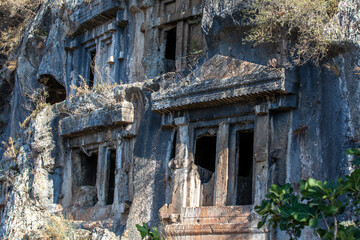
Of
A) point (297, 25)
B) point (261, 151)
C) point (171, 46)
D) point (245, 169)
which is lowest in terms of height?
point (245, 169)

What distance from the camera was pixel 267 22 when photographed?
9297 millimetres

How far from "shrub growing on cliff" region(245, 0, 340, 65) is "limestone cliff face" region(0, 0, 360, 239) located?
0.18 metres

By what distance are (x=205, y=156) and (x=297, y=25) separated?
2805mm

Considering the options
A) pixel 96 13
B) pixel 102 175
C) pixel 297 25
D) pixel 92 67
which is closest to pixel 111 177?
pixel 102 175

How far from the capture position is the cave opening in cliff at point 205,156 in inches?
403

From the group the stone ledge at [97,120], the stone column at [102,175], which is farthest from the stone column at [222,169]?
the stone column at [102,175]

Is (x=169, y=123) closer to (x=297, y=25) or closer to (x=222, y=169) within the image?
(x=222, y=169)

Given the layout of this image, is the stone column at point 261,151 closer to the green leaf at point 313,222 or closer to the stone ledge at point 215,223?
the stone ledge at point 215,223

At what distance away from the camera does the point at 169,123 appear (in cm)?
1055

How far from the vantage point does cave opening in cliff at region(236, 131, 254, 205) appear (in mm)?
9959

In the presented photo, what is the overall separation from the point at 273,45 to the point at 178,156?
2236 millimetres

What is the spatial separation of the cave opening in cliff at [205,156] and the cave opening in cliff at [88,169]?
3.10 metres

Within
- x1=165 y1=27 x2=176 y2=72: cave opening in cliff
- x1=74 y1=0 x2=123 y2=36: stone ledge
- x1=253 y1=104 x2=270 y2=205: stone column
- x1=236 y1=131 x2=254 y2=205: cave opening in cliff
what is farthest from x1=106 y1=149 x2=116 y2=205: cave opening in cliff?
x1=253 y1=104 x2=270 y2=205: stone column

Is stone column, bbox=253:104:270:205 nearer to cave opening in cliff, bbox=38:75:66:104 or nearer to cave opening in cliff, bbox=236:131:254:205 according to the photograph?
cave opening in cliff, bbox=236:131:254:205
